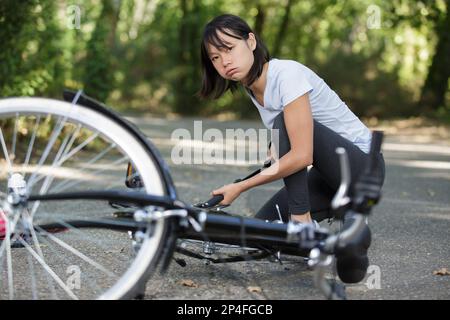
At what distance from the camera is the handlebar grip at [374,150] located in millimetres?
2457

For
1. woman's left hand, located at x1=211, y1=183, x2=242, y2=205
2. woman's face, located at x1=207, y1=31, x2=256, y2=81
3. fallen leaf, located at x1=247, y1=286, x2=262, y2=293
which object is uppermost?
woman's face, located at x1=207, y1=31, x2=256, y2=81

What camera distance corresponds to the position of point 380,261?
3629 mm

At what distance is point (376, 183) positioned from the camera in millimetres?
2414

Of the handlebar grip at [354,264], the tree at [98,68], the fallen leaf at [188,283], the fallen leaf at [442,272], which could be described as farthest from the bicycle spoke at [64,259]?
the tree at [98,68]

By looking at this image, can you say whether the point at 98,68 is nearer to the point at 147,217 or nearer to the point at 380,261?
the point at 380,261

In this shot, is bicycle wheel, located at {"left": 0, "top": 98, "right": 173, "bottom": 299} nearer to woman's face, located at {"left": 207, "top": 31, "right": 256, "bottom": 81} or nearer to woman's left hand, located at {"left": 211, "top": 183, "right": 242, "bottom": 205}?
woman's left hand, located at {"left": 211, "top": 183, "right": 242, "bottom": 205}

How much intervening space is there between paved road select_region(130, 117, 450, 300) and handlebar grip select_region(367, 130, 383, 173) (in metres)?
0.74

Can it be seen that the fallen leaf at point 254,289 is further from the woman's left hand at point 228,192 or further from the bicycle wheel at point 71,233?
the bicycle wheel at point 71,233

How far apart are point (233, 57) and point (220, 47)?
0.08m

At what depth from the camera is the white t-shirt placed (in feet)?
9.81

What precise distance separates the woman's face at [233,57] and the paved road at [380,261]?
2.99 ft

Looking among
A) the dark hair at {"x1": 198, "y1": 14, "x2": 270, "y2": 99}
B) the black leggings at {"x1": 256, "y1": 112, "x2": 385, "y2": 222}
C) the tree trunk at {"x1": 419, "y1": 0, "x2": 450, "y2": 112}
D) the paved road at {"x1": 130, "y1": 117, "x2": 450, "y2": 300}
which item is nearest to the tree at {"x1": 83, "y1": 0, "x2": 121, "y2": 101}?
the paved road at {"x1": 130, "y1": 117, "x2": 450, "y2": 300}

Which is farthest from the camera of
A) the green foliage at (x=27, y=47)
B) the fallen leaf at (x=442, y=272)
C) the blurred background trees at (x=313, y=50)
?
the blurred background trees at (x=313, y=50)

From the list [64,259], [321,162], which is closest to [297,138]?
[321,162]
